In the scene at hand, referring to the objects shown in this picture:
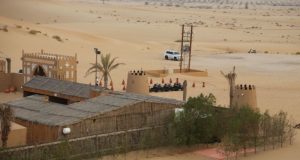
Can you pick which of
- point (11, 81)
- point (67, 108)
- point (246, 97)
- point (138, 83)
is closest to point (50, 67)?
point (11, 81)

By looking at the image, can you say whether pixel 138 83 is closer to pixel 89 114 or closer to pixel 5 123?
pixel 89 114

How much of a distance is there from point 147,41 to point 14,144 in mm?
53929

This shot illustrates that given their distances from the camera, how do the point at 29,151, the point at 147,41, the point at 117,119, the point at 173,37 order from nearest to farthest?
the point at 29,151 → the point at 117,119 → the point at 147,41 → the point at 173,37

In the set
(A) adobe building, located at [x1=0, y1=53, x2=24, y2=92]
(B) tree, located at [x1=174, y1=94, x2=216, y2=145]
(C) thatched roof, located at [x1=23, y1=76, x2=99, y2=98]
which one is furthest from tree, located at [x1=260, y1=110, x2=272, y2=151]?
(A) adobe building, located at [x1=0, y1=53, x2=24, y2=92]

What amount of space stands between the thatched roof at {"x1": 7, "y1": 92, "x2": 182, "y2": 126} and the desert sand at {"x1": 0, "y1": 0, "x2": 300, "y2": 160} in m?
2.98

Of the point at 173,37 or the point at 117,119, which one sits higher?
the point at 173,37

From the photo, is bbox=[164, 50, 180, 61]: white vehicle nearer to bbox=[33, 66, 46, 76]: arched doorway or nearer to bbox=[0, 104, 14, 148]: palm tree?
bbox=[33, 66, 46, 76]: arched doorway

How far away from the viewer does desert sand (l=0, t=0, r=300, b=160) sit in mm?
39562

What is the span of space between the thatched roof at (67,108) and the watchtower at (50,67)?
7168 millimetres

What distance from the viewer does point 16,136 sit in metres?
21.1

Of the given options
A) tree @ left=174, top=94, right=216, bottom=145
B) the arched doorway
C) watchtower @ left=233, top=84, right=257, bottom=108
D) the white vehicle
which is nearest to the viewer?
tree @ left=174, top=94, right=216, bottom=145

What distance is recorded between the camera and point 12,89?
34312 millimetres

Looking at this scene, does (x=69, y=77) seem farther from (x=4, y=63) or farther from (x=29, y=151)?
(x=29, y=151)

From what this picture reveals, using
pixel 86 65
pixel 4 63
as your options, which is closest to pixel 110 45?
pixel 86 65
